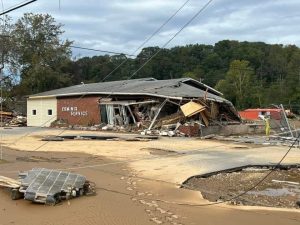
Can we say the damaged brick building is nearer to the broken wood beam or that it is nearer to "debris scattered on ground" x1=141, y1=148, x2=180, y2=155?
"debris scattered on ground" x1=141, y1=148, x2=180, y2=155

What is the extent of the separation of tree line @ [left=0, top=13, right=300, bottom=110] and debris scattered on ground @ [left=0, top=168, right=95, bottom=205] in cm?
2263

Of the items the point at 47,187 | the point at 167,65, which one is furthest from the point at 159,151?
the point at 167,65

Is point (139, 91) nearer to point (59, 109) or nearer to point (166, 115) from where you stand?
point (166, 115)

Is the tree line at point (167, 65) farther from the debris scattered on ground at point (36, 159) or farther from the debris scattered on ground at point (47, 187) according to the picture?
the debris scattered on ground at point (47, 187)

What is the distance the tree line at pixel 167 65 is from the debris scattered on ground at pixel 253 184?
19773 mm

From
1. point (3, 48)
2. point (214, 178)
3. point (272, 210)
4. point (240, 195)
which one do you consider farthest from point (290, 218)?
point (3, 48)

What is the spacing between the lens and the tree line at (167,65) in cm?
6738

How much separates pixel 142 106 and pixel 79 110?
25.4 feet

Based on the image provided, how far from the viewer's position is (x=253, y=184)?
13992 millimetres

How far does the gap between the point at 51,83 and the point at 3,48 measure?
26.8 feet

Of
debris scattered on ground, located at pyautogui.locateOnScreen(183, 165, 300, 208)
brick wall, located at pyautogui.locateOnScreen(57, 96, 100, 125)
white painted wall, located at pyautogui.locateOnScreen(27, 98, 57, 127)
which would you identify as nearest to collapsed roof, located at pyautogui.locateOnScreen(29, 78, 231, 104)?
brick wall, located at pyautogui.locateOnScreen(57, 96, 100, 125)

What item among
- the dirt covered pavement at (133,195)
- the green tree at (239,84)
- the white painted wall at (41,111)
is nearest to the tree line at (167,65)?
the green tree at (239,84)

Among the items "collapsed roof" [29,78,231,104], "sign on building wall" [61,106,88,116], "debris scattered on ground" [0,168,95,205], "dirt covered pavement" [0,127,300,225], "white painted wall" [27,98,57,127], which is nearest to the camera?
"dirt covered pavement" [0,127,300,225]

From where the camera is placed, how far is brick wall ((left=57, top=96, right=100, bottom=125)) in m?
42.7
